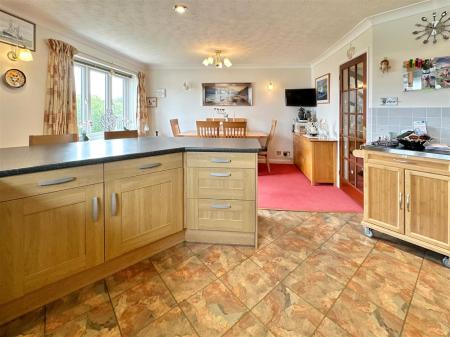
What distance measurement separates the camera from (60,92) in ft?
12.0

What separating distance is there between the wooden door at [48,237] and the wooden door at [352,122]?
3.07m

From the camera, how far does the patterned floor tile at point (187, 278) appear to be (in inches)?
68.7

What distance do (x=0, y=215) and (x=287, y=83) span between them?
6025 mm

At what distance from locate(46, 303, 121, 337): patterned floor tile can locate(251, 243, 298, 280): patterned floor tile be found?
1.04m

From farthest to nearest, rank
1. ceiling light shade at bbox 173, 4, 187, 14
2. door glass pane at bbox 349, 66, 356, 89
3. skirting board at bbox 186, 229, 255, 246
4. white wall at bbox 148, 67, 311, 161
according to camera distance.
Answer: white wall at bbox 148, 67, 311, 161
door glass pane at bbox 349, 66, 356, 89
ceiling light shade at bbox 173, 4, 187, 14
skirting board at bbox 186, 229, 255, 246

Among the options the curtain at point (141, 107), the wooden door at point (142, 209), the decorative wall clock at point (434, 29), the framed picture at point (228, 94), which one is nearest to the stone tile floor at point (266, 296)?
the wooden door at point (142, 209)

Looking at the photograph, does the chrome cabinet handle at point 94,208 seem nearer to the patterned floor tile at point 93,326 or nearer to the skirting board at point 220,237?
the patterned floor tile at point 93,326

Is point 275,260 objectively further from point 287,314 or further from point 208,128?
point 208,128

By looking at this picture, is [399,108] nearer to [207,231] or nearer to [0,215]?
[207,231]

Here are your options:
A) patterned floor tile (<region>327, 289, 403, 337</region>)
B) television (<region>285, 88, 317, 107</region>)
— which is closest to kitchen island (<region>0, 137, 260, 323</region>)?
patterned floor tile (<region>327, 289, 403, 337</region>)

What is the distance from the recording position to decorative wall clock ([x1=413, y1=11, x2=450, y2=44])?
2.64 m

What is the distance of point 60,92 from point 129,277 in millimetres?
2888

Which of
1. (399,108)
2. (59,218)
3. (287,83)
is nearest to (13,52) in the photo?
(59,218)

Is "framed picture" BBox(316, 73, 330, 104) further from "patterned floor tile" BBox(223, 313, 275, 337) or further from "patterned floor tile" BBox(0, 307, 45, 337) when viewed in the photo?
"patterned floor tile" BBox(0, 307, 45, 337)
